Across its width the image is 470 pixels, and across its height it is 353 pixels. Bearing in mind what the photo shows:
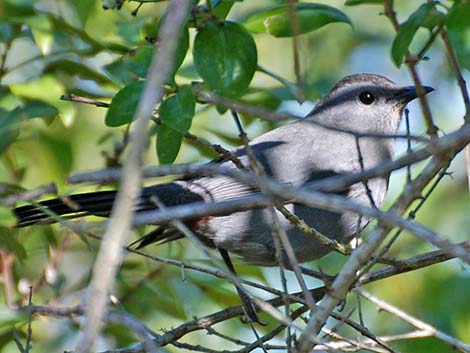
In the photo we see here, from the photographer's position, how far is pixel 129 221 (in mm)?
1898

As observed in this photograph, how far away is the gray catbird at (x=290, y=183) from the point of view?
4.39m

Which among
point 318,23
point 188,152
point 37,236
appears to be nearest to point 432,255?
point 318,23

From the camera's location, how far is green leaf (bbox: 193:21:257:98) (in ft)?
10.2

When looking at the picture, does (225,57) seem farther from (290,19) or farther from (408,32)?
(408,32)

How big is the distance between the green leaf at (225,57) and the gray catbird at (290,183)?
48.6 inches

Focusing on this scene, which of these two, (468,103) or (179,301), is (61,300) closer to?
(179,301)

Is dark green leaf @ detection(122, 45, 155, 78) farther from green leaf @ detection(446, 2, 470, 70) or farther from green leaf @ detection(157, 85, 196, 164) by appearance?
green leaf @ detection(446, 2, 470, 70)

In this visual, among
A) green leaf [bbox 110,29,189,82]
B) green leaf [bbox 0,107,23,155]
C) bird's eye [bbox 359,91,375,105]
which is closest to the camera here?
green leaf [bbox 110,29,189,82]

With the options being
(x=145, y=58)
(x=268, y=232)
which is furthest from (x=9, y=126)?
(x=268, y=232)

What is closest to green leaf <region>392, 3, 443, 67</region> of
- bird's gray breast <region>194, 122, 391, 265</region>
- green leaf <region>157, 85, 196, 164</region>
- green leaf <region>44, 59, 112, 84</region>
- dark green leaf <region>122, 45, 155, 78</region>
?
green leaf <region>157, 85, 196, 164</region>

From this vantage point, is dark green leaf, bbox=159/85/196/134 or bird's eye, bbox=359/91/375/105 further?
bird's eye, bbox=359/91/375/105

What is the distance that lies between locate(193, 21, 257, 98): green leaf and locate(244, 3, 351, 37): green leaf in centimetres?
30

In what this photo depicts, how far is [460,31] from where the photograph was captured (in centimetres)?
284

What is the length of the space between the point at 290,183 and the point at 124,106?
1586mm
